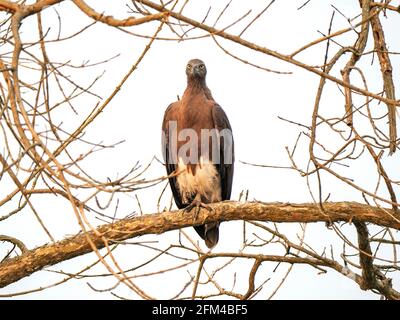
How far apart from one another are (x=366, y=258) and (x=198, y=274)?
3.57 ft

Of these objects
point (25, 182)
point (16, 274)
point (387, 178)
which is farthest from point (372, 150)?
point (16, 274)

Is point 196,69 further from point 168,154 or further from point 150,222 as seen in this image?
point 150,222

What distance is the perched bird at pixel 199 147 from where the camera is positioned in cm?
623

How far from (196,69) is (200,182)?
1.06m

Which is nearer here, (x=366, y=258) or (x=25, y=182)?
(x=25, y=182)

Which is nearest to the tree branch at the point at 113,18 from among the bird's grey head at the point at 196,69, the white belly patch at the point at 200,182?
the white belly patch at the point at 200,182

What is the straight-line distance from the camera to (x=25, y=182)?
355 cm

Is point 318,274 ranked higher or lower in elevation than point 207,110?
lower

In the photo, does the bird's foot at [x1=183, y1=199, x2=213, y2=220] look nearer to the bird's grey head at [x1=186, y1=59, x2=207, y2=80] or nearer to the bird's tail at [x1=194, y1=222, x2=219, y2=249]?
the bird's tail at [x1=194, y1=222, x2=219, y2=249]

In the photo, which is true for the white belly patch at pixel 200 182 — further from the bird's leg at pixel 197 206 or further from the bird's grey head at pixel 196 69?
the bird's grey head at pixel 196 69

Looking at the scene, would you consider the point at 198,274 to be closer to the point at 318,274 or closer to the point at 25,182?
the point at 318,274

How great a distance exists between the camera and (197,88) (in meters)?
6.57

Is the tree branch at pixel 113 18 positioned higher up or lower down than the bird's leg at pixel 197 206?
lower down
